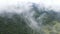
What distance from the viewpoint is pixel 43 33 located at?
3.35 ft

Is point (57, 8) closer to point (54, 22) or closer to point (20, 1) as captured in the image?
point (54, 22)

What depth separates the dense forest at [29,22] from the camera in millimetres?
995

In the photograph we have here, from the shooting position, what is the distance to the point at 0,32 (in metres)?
0.97

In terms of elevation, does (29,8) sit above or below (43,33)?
above

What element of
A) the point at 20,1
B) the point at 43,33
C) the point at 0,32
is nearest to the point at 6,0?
the point at 20,1

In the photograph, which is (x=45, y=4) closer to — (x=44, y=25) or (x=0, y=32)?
(x=44, y=25)

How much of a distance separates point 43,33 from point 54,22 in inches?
4.5

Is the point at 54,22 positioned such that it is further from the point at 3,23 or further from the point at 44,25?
the point at 3,23

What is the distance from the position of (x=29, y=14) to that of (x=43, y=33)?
0.17 metres

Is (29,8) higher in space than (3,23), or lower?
higher

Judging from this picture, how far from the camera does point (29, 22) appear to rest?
1.02 metres

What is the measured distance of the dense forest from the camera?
1.00 metres

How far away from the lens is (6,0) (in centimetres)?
101

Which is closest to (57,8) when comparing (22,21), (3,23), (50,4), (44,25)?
(50,4)
